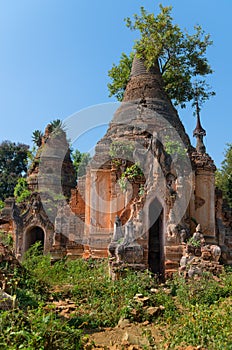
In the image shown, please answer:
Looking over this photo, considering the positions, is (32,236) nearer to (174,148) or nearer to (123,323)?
(174,148)

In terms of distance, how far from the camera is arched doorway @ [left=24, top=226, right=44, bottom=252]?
20.8 metres

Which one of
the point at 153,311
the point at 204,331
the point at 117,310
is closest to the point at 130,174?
the point at 117,310

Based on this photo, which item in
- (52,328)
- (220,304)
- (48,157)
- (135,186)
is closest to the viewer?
(52,328)

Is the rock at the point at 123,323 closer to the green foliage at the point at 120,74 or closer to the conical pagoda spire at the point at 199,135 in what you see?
the conical pagoda spire at the point at 199,135

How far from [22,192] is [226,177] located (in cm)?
1364

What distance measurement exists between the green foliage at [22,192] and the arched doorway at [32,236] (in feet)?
6.78

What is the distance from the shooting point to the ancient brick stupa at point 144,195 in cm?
1198

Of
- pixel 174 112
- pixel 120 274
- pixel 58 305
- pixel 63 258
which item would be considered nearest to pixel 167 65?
pixel 174 112

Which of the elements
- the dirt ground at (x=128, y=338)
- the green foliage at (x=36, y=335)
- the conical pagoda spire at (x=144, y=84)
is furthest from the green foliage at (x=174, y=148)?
the green foliage at (x=36, y=335)

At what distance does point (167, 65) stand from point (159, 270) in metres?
11.4

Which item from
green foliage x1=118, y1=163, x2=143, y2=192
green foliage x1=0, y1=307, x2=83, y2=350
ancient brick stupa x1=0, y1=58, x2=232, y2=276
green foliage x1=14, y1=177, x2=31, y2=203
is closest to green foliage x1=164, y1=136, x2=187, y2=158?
ancient brick stupa x1=0, y1=58, x2=232, y2=276

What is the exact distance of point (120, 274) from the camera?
10.3 metres

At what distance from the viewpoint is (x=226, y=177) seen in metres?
27.7

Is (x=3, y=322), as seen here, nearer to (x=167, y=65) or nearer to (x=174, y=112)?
(x=174, y=112)
